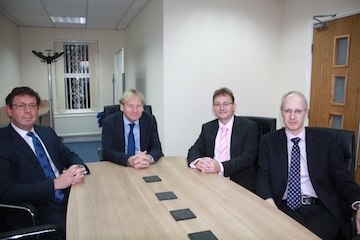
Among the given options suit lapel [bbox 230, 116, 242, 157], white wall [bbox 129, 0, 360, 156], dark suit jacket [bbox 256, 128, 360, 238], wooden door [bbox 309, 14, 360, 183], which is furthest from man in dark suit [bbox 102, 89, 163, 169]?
wooden door [bbox 309, 14, 360, 183]

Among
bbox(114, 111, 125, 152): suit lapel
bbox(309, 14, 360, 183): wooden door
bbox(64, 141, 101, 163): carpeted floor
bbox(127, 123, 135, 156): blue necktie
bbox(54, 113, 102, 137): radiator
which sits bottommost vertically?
bbox(64, 141, 101, 163): carpeted floor

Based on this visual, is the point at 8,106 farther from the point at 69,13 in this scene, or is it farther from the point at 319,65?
the point at 69,13

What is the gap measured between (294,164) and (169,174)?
2.74 ft

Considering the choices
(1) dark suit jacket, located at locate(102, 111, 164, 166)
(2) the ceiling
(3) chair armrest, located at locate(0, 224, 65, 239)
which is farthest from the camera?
(2) the ceiling

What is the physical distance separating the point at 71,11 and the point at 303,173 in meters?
4.79

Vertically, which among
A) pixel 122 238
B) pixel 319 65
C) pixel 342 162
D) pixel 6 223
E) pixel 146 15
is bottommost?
pixel 6 223

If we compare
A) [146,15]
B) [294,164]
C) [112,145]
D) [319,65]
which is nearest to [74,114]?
[146,15]

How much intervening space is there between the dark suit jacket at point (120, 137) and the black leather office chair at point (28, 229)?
75 cm

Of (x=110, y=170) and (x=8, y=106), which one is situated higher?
(x=8, y=106)

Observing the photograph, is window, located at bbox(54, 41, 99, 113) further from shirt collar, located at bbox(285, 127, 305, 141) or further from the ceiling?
shirt collar, located at bbox(285, 127, 305, 141)

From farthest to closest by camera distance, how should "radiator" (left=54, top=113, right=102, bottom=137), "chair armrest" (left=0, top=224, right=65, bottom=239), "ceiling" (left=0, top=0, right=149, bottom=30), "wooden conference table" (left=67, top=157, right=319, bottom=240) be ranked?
"radiator" (left=54, top=113, right=102, bottom=137) → "ceiling" (left=0, top=0, right=149, bottom=30) → "chair armrest" (left=0, top=224, right=65, bottom=239) → "wooden conference table" (left=67, top=157, right=319, bottom=240)

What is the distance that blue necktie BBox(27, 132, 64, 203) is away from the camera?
6.63 ft

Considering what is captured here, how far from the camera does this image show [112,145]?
8.33ft

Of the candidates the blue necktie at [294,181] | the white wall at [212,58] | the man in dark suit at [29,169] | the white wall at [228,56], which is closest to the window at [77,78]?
the white wall at [228,56]
